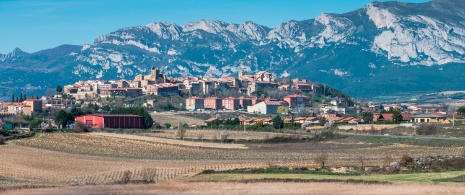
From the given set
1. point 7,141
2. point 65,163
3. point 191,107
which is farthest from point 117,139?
point 191,107

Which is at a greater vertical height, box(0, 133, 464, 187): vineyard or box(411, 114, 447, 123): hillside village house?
box(411, 114, 447, 123): hillside village house

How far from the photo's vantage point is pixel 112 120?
11594cm

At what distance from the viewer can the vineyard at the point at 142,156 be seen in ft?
181

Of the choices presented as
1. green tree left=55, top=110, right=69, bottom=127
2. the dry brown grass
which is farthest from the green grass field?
the dry brown grass

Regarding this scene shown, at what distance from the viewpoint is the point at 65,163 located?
6525 centimetres

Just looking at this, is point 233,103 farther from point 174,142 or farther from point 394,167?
point 394,167

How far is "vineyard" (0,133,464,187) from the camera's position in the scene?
55.3 metres

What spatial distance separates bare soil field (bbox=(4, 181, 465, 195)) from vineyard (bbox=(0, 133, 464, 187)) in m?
3.58

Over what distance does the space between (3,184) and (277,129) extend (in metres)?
69.2

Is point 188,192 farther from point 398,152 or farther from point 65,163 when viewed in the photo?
point 398,152

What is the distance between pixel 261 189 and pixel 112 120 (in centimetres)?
7323

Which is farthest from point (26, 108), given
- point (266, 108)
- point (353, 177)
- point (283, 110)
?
point (353, 177)

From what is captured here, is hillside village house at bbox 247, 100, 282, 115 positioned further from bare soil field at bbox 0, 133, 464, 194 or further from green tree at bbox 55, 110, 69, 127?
bare soil field at bbox 0, 133, 464, 194

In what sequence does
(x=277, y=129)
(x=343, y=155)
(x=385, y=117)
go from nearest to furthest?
(x=343, y=155) → (x=277, y=129) → (x=385, y=117)
